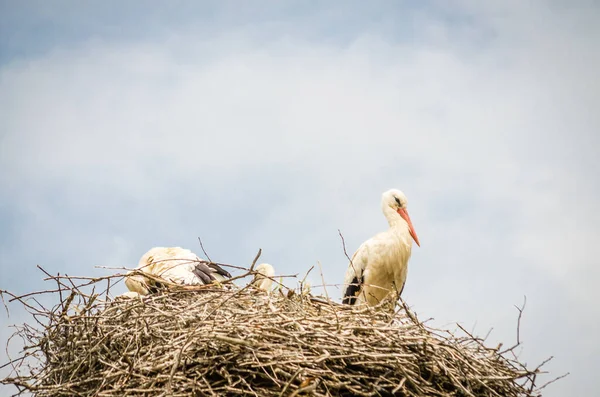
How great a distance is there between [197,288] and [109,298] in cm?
46

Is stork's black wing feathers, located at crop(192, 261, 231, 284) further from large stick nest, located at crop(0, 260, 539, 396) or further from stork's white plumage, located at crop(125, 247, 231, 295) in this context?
large stick nest, located at crop(0, 260, 539, 396)

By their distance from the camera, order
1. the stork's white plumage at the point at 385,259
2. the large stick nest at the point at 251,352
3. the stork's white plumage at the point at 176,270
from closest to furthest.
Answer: the large stick nest at the point at 251,352 → the stork's white plumage at the point at 176,270 → the stork's white plumage at the point at 385,259

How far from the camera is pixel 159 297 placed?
11.4ft

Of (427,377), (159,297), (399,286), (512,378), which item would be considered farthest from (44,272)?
(399,286)

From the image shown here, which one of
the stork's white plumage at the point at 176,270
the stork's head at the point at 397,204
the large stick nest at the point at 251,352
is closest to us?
the large stick nest at the point at 251,352

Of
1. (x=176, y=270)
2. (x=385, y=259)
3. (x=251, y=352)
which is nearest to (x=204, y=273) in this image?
(x=176, y=270)

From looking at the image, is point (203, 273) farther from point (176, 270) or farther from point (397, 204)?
point (397, 204)

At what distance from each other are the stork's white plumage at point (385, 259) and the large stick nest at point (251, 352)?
2097mm

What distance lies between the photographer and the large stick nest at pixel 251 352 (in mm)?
2959

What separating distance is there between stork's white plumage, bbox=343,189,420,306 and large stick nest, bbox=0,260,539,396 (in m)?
2.10

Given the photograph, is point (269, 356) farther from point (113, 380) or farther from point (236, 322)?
point (113, 380)

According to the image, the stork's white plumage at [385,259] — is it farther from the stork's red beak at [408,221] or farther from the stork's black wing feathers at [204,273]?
the stork's black wing feathers at [204,273]

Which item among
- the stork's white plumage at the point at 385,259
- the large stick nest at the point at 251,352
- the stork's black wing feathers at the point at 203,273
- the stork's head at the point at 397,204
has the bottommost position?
the large stick nest at the point at 251,352

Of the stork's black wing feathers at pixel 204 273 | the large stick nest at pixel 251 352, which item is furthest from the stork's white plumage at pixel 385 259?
the large stick nest at pixel 251 352
